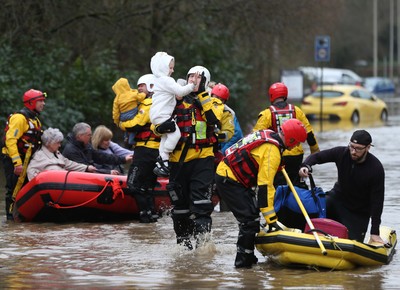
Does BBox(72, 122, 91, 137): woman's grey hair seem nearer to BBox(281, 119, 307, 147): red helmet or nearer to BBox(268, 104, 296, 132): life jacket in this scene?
BBox(268, 104, 296, 132): life jacket

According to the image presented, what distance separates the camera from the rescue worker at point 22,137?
13430 mm

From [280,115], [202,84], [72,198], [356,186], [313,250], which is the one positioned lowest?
[313,250]

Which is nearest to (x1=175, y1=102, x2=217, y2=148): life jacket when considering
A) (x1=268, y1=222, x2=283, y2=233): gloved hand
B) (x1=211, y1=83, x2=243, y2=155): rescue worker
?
(x1=211, y1=83, x2=243, y2=155): rescue worker

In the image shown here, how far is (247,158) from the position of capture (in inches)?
391

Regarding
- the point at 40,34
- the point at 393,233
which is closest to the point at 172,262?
the point at 393,233

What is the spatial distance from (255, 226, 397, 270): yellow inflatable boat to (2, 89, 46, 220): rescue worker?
457cm

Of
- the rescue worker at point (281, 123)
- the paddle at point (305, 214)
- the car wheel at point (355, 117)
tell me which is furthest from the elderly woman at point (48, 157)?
the car wheel at point (355, 117)

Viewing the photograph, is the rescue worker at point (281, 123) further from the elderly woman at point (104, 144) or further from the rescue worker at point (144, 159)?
the elderly woman at point (104, 144)

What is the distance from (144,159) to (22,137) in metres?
1.69

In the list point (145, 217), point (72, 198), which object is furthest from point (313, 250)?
point (72, 198)

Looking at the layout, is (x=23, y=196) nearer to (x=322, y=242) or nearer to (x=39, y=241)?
(x=39, y=241)

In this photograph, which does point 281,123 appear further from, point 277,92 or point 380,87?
point 380,87

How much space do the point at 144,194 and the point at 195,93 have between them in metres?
2.58

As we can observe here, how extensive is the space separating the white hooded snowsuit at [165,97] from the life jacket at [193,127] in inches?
2.9
